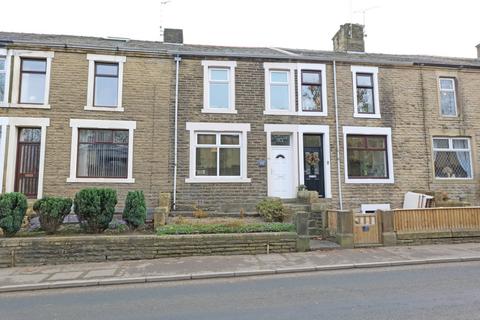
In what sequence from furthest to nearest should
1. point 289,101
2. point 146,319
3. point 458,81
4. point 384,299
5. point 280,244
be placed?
1. point 458,81
2. point 289,101
3. point 280,244
4. point 384,299
5. point 146,319

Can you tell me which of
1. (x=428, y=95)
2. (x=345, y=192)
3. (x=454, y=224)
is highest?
(x=428, y=95)

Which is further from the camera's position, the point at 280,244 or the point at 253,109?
the point at 253,109

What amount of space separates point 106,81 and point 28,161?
415cm

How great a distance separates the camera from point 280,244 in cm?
951

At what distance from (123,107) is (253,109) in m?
5.09

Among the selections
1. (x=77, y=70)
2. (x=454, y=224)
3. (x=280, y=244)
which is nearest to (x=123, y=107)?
(x=77, y=70)

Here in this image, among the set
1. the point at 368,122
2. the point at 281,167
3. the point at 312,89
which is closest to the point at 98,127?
the point at 281,167

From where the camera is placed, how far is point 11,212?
8953mm

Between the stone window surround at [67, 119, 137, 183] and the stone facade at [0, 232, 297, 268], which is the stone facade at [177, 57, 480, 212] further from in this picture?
the stone facade at [0, 232, 297, 268]

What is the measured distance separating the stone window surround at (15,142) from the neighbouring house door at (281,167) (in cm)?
851

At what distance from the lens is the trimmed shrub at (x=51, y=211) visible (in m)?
9.23

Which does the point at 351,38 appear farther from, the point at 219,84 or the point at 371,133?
the point at 219,84

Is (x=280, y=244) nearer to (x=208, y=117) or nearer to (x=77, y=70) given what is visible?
(x=208, y=117)

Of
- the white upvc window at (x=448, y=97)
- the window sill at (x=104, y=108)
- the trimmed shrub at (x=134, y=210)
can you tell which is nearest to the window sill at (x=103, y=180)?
the window sill at (x=104, y=108)
